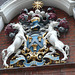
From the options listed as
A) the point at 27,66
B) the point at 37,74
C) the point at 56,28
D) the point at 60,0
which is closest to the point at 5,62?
the point at 27,66

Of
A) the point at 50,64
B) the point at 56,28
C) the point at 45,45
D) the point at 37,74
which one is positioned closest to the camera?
the point at 37,74

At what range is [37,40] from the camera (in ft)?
25.2

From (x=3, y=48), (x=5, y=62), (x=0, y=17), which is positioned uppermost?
(x=0, y=17)

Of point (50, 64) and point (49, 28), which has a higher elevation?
point (49, 28)

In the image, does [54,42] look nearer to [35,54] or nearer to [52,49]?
[52,49]

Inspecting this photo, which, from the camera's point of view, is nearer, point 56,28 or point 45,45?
point 45,45

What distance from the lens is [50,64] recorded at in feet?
23.2

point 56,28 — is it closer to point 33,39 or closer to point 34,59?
point 33,39

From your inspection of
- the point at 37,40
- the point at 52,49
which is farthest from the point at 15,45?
the point at 52,49

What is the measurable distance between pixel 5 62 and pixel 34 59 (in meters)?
0.74

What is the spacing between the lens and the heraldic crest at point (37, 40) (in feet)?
23.9

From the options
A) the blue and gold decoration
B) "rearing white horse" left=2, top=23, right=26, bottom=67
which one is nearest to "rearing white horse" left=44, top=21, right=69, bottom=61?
the blue and gold decoration

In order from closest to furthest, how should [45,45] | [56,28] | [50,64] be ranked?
1. [50,64]
2. [45,45]
3. [56,28]

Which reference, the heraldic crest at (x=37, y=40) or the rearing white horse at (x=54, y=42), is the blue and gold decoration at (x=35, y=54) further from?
the rearing white horse at (x=54, y=42)
